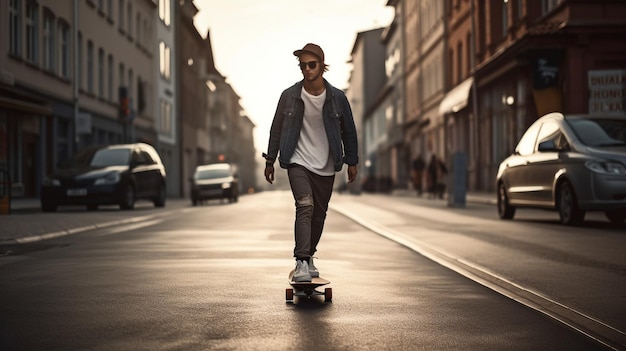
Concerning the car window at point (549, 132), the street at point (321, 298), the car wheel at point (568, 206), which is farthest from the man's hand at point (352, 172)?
the car window at point (549, 132)

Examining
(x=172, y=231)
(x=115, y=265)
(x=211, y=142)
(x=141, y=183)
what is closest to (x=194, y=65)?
(x=211, y=142)

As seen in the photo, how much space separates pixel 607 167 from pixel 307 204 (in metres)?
8.89

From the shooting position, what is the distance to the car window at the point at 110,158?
24781 millimetres

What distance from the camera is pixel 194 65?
2852 inches

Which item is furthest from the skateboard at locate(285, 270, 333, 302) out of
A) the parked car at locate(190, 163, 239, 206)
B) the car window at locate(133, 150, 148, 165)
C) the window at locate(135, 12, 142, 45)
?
the window at locate(135, 12, 142, 45)

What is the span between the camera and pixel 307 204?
743 cm

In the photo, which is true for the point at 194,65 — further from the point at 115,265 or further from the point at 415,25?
the point at 115,265

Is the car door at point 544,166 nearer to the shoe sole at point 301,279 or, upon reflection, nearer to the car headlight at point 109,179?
the shoe sole at point 301,279

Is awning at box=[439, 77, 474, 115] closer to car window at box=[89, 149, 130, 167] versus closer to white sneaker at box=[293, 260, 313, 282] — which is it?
car window at box=[89, 149, 130, 167]

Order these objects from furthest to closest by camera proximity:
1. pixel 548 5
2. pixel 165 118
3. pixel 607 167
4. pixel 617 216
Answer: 1. pixel 165 118
2. pixel 548 5
3. pixel 617 216
4. pixel 607 167

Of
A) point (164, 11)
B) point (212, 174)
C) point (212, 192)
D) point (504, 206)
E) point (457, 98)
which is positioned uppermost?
point (164, 11)

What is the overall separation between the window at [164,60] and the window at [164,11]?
1546mm

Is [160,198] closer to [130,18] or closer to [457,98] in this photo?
[457,98]

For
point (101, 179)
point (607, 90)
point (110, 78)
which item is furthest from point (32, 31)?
point (607, 90)
